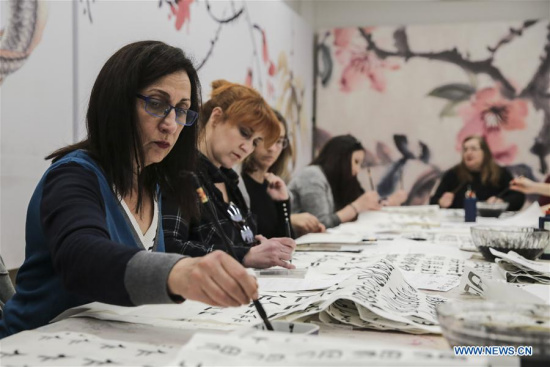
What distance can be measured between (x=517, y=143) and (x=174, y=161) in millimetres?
4649

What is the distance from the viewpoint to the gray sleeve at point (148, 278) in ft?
2.79

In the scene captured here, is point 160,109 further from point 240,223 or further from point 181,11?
point 181,11

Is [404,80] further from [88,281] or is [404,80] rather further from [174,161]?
[88,281]

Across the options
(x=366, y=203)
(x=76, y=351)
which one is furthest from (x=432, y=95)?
(x=76, y=351)

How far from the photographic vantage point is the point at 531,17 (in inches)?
217

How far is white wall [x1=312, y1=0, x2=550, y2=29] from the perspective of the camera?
5547 millimetres

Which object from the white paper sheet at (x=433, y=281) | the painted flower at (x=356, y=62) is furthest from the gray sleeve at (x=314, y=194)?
the painted flower at (x=356, y=62)

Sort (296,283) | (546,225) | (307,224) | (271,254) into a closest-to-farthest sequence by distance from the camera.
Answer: (296,283)
(271,254)
(546,225)
(307,224)

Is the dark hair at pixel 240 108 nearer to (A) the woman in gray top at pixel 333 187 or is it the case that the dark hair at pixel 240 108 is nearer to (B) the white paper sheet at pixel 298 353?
(A) the woman in gray top at pixel 333 187

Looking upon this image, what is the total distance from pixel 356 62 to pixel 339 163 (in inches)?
92.2

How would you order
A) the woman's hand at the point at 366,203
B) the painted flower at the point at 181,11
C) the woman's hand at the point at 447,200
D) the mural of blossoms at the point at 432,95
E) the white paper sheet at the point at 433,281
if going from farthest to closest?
the mural of blossoms at the point at 432,95 → the woman's hand at the point at 447,200 → the woman's hand at the point at 366,203 → the painted flower at the point at 181,11 → the white paper sheet at the point at 433,281

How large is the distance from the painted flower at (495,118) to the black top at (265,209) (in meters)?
3.28

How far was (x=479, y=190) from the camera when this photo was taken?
457 centimetres

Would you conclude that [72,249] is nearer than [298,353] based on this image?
No
